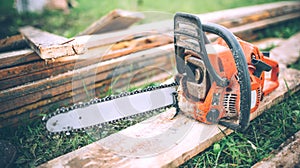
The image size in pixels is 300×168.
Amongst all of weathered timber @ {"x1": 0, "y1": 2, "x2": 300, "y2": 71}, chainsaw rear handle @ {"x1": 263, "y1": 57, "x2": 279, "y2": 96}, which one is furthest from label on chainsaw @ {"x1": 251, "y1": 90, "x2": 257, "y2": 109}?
weathered timber @ {"x1": 0, "y1": 2, "x2": 300, "y2": 71}

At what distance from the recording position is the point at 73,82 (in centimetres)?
252

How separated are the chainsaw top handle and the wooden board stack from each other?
0.79m

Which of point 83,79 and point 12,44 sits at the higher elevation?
point 12,44

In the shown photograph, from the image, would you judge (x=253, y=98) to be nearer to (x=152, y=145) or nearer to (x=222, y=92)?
(x=222, y=92)

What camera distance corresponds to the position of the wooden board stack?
2232 millimetres

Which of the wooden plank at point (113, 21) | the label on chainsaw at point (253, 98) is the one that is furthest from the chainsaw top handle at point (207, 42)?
the wooden plank at point (113, 21)

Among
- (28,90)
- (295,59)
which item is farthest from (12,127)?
(295,59)

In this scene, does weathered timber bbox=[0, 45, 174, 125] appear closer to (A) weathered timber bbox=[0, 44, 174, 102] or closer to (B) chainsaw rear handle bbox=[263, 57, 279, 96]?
(A) weathered timber bbox=[0, 44, 174, 102]

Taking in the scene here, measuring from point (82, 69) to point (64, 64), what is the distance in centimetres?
18

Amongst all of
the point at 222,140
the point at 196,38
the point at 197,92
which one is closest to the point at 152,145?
the point at 197,92

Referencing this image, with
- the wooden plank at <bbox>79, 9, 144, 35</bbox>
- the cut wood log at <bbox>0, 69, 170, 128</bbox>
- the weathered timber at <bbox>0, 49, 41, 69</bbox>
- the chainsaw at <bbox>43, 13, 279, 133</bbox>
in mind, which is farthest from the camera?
the wooden plank at <bbox>79, 9, 144, 35</bbox>

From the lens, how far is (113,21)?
10.0 feet

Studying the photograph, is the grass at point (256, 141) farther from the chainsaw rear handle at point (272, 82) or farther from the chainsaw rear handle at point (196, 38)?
the chainsaw rear handle at point (196, 38)

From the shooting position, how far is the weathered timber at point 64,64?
2.22 m
